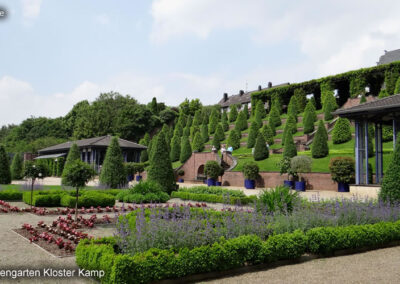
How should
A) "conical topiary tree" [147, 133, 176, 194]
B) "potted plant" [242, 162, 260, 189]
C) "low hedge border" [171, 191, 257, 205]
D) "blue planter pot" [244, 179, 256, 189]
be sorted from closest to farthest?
"low hedge border" [171, 191, 257, 205]
"conical topiary tree" [147, 133, 176, 194]
"potted plant" [242, 162, 260, 189]
"blue planter pot" [244, 179, 256, 189]

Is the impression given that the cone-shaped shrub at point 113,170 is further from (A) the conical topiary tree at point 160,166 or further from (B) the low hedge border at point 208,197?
(B) the low hedge border at point 208,197

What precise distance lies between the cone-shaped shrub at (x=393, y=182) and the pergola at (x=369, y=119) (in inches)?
208

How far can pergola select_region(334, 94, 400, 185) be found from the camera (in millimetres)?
15578

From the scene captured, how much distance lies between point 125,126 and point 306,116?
30.8 m

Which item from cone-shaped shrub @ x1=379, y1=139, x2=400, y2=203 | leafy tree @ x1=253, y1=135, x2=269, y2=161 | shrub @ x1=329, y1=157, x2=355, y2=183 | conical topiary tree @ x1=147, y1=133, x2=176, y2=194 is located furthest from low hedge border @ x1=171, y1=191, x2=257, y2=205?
leafy tree @ x1=253, y1=135, x2=269, y2=161

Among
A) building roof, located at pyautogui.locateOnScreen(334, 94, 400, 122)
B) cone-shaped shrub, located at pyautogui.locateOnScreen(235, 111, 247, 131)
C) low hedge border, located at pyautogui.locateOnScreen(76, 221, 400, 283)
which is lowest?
low hedge border, located at pyautogui.locateOnScreen(76, 221, 400, 283)

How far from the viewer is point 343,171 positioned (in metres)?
20.3

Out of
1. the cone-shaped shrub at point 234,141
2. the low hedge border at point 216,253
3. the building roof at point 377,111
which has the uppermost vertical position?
the cone-shaped shrub at point 234,141

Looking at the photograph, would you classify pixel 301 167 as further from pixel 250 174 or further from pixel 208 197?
pixel 208 197

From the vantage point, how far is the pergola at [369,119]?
1558 centimetres

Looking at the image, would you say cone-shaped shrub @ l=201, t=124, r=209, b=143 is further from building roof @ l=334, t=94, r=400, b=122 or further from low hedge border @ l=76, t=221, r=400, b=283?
low hedge border @ l=76, t=221, r=400, b=283

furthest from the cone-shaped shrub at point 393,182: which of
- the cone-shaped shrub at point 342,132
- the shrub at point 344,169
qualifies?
the cone-shaped shrub at point 342,132

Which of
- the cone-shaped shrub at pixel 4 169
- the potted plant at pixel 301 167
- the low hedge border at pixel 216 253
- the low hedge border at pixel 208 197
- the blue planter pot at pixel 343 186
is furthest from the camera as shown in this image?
the cone-shaped shrub at pixel 4 169

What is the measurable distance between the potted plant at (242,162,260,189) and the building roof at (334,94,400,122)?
9.66 meters
